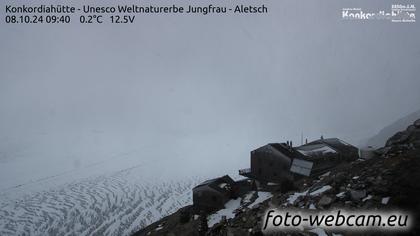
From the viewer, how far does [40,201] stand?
3802 inches

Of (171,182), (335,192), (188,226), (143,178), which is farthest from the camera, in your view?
(143,178)

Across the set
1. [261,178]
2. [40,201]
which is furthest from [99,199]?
[261,178]

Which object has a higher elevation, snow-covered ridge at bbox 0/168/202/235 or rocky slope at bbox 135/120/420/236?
rocky slope at bbox 135/120/420/236

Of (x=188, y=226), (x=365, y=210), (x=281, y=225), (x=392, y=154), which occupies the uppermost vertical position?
(x=392, y=154)

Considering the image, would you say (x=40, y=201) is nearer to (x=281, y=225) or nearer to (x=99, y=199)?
(x=99, y=199)

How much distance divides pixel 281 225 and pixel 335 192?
5099 mm

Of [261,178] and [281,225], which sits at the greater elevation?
[281,225]

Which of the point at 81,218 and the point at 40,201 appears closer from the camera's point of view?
the point at 81,218

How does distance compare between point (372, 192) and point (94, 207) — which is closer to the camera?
point (372, 192)

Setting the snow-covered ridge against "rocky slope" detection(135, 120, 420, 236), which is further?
the snow-covered ridge

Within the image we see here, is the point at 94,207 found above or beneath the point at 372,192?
beneath

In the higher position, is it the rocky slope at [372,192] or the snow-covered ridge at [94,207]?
the rocky slope at [372,192]

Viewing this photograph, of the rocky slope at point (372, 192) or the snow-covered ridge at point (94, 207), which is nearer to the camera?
the rocky slope at point (372, 192)

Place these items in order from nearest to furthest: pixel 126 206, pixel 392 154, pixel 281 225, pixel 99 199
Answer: pixel 281 225
pixel 392 154
pixel 126 206
pixel 99 199
